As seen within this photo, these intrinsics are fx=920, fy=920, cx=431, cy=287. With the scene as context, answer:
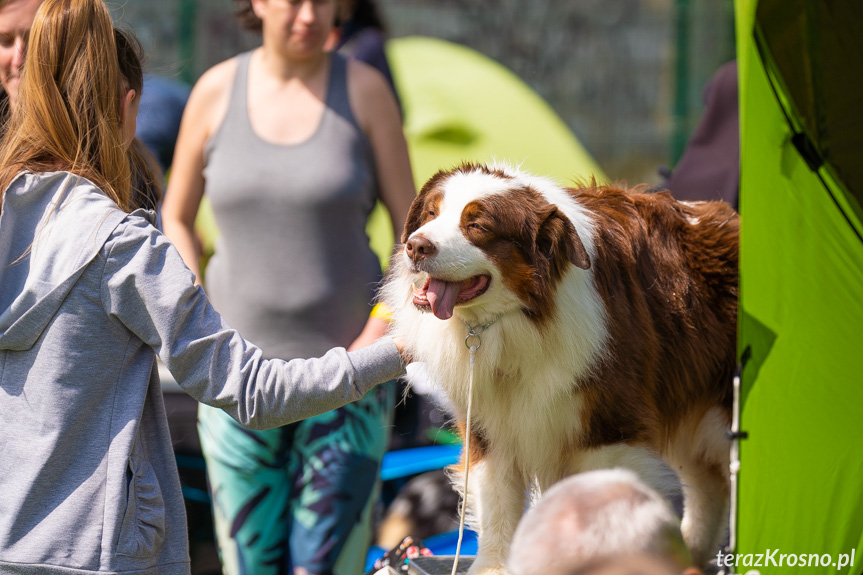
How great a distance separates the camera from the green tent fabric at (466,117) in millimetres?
6102

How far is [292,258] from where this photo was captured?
285 cm

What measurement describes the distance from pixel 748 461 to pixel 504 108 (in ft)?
16.5

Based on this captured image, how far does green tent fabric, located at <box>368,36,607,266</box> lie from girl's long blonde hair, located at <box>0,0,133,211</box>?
3.83 metres

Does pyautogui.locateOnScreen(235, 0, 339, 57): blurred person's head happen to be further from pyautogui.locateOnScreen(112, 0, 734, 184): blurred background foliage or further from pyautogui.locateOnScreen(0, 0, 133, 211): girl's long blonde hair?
pyautogui.locateOnScreen(112, 0, 734, 184): blurred background foliage

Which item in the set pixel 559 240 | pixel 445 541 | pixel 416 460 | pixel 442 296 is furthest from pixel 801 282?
pixel 416 460

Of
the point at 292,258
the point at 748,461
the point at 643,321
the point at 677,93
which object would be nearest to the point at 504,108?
the point at 677,93

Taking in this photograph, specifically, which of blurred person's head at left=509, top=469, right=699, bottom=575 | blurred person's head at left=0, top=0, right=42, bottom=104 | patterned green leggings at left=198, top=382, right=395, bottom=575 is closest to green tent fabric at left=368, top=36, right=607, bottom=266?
patterned green leggings at left=198, top=382, right=395, bottom=575

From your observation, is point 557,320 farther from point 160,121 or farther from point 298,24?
point 160,121

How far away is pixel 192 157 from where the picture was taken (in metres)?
3.04

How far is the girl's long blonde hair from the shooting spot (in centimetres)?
186

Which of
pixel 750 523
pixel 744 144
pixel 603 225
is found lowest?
pixel 750 523

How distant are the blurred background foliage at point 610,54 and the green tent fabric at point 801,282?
17.8 feet

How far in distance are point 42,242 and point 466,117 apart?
476 cm

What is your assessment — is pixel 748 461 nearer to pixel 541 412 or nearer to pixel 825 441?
pixel 825 441
